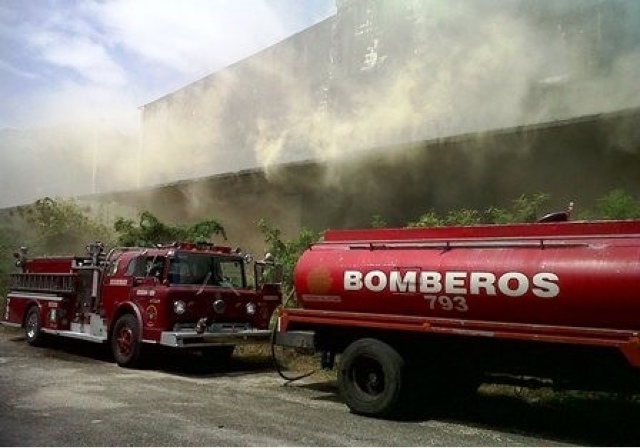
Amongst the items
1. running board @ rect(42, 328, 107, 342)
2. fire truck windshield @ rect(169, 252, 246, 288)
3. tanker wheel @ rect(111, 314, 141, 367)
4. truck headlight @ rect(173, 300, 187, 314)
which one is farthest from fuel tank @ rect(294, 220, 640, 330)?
running board @ rect(42, 328, 107, 342)

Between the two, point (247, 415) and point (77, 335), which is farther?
point (77, 335)

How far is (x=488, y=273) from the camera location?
5922mm

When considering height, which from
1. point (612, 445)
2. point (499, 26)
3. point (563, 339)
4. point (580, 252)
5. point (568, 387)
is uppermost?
point (499, 26)

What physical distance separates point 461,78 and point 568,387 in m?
8.28

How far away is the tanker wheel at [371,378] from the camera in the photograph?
21.2 ft

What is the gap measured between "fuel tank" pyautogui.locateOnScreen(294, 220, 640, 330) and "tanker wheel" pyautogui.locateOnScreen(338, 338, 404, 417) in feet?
1.39

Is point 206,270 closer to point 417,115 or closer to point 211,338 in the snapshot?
point 211,338

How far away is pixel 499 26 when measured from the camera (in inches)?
485

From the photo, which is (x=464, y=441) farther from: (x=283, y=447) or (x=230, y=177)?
(x=230, y=177)

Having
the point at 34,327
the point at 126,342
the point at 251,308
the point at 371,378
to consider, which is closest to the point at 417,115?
the point at 251,308

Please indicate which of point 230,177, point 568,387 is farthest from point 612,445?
point 230,177

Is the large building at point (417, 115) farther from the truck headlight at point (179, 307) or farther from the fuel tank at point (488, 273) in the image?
the truck headlight at point (179, 307)

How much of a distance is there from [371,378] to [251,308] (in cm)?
378

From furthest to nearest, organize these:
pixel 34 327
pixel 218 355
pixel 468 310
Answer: pixel 34 327
pixel 218 355
pixel 468 310
